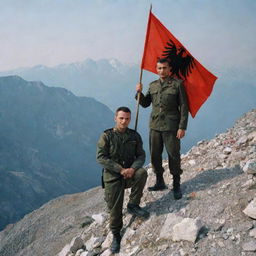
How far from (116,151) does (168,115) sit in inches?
57.1

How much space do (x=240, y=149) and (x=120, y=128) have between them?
4.96m

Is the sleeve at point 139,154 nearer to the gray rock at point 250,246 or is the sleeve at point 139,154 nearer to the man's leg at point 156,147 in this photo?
the man's leg at point 156,147

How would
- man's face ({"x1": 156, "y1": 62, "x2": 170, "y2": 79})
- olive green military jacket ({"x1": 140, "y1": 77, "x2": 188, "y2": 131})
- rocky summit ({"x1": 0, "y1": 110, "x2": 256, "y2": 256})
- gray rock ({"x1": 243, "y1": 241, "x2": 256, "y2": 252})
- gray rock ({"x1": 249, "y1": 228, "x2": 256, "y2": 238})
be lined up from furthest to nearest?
olive green military jacket ({"x1": 140, "y1": 77, "x2": 188, "y2": 131}) → man's face ({"x1": 156, "y1": 62, "x2": 170, "y2": 79}) → rocky summit ({"x1": 0, "y1": 110, "x2": 256, "y2": 256}) → gray rock ({"x1": 249, "y1": 228, "x2": 256, "y2": 238}) → gray rock ({"x1": 243, "y1": 241, "x2": 256, "y2": 252})

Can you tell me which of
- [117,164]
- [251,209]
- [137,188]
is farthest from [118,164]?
[251,209]

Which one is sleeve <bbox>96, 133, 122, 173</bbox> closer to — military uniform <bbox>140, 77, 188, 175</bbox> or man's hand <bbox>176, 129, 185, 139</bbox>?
military uniform <bbox>140, 77, 188, 175</bbox>

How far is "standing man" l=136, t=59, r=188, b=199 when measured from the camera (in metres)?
6.27

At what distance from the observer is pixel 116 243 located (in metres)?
5.87

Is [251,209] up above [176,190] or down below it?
below

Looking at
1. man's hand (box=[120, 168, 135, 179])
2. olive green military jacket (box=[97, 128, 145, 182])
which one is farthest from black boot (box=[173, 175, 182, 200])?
man's hand (box=[120, 168, 135, 179])

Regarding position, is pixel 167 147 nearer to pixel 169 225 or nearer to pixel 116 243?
pixel 169 225

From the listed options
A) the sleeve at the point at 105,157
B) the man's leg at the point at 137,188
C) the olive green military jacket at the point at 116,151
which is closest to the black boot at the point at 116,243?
the man's leg at the point at 137,188

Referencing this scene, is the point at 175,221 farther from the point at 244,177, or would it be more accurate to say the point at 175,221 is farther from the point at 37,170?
the point at 37,170

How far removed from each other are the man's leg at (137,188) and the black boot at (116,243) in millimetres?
621

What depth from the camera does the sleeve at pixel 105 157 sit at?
5609 millimetres
